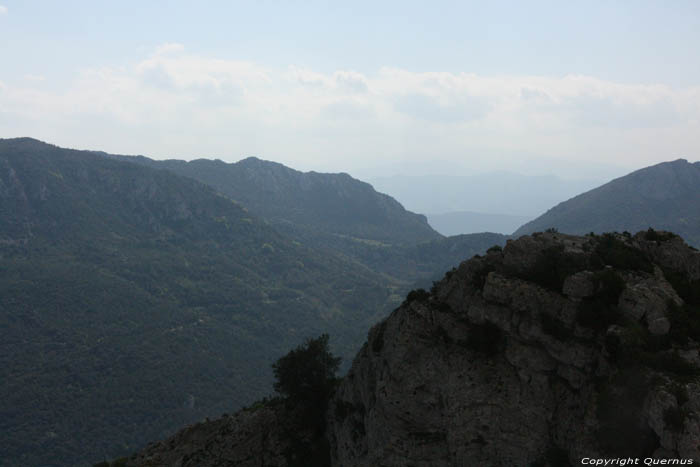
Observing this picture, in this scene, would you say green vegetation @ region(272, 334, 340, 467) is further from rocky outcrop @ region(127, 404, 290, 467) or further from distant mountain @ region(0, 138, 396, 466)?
distant mountain @ region(0, 138, 396, 466)

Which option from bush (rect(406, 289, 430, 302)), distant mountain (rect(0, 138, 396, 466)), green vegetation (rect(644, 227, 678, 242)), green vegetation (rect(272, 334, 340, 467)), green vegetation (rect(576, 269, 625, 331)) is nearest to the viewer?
green vegetation (rect(576, 269, 625, 331))

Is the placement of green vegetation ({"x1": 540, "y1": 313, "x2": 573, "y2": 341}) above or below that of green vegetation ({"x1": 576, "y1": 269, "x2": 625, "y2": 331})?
below

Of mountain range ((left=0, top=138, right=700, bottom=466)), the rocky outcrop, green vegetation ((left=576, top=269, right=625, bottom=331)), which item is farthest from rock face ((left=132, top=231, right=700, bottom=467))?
mountain range ((left=0, top=138, right=700, bottom=466))

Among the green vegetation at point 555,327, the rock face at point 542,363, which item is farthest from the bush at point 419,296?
the green vegetation at point 555,327

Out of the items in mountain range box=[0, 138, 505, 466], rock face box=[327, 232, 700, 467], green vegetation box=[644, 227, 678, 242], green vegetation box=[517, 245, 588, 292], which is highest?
green vegetation box=[644, 227, 678, 242]

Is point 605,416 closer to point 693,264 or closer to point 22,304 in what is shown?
point 693,264

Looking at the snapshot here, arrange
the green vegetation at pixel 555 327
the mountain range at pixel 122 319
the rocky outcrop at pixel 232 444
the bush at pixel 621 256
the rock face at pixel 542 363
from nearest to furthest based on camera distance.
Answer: the rock face at pixel 542 363 → the green vegetation at pixel 555 327 → the bush at pixel 621 256 → the rocky outcrop at pixel 232 444 → the mountain range at pixel 122 319

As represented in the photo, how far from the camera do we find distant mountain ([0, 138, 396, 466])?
90.3 meters

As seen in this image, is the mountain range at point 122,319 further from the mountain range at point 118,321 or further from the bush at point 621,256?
the bush at point 621,256

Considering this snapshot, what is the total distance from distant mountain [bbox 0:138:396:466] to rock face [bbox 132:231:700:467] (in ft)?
264

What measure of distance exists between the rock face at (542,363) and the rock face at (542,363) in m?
0.05

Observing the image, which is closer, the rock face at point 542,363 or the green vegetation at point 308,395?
the rock face at point 542,363

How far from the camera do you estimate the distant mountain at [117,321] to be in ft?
296

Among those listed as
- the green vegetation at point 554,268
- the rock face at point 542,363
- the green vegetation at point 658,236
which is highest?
the green vegetation at point 658,236
